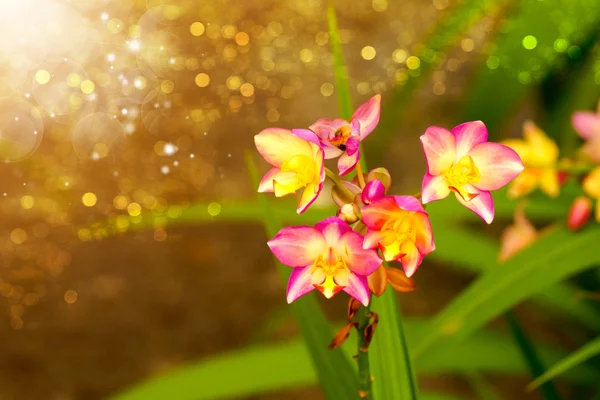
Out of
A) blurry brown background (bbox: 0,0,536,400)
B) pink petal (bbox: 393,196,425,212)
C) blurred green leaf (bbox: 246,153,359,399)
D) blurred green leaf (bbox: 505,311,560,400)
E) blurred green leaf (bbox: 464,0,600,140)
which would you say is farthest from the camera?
blurry brown background (bbox: 0,0,536,400)

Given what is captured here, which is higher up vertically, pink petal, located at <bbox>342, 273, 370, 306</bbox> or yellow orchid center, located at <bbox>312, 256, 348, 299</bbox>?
yellow orchid center, located at <bbox>312, 256, 348, 299</bbox>

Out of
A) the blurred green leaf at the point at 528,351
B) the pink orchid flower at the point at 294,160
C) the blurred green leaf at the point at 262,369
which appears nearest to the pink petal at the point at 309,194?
the pink orchid flower at the point at 294,160

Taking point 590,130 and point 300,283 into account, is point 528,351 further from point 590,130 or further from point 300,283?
point 300,283

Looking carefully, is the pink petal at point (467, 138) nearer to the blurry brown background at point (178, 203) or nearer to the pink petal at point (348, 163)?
the pink petal at point (348, 163)

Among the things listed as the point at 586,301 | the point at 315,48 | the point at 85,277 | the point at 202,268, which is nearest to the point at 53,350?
the point at 85,277

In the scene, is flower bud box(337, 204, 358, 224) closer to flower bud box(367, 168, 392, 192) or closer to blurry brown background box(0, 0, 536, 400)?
flower bud box(367, 168, 392, 192)

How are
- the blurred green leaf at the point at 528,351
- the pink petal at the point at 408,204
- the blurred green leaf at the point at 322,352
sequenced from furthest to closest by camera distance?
the blurred green leaf at the point at 528,351
the blurred green leaf at the point at 322,352
the pink petal at the point at 408,204

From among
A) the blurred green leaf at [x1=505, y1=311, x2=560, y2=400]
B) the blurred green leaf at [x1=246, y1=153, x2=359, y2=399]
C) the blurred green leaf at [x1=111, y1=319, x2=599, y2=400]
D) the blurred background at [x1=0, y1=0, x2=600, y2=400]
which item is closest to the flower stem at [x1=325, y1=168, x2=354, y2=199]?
the blurred green leaf at [x1=246, y1=153, x2=359, y2=399]
